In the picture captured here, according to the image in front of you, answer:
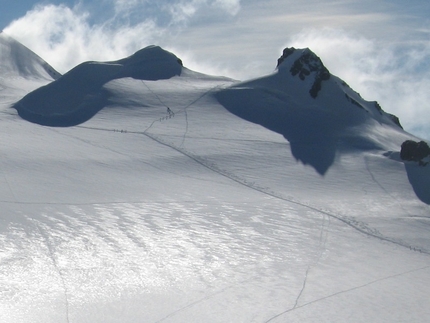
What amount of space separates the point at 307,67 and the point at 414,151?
52.4 ft

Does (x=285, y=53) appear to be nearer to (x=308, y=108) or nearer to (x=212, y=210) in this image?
(x=308, y=108)

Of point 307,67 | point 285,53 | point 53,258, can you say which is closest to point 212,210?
point 53,258

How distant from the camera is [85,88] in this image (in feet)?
161

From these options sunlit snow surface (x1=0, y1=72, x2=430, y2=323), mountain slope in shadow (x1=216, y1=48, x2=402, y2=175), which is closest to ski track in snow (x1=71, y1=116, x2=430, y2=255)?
sunlit snow surface (x1=0, y1=72, x2=430, y2=323)

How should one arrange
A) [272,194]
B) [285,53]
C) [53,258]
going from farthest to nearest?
1. [285,53]
2. [272,194]
3. [53,258]

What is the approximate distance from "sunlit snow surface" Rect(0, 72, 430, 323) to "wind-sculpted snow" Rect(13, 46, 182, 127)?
217 centimetres

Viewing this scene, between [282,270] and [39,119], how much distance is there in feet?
93.8

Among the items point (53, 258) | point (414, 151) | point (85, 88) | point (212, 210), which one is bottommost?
point (53, 258)

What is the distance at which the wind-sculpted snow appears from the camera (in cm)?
4422

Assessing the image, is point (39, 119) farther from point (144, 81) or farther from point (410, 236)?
point (410, 236)

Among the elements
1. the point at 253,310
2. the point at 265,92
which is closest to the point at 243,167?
the point at 265,92

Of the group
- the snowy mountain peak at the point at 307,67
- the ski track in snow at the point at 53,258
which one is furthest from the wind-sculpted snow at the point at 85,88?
the ski track in snow at the point at 53,258

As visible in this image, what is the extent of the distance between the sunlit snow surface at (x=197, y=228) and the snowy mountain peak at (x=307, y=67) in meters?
10.1

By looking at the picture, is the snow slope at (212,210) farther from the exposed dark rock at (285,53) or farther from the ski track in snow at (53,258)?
the exposed dark rock at (285,53)
